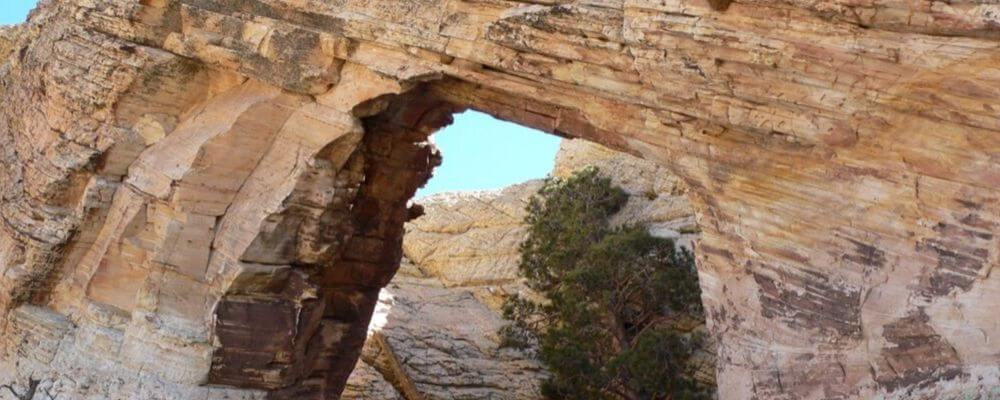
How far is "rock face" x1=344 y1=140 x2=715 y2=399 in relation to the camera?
79.5 ft

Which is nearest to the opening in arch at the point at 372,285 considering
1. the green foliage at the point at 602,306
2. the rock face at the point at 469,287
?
the rock face at the point at 469,287

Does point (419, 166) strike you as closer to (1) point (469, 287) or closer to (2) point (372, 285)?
(2) point (372, 285)

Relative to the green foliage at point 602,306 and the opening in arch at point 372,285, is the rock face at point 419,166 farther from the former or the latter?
the green foliage at point 602,306

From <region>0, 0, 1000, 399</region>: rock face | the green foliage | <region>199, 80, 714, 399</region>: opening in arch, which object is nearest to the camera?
<region>0, 0, 1000, 399</region>: rock face

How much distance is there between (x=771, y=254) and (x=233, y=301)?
23.8 feet

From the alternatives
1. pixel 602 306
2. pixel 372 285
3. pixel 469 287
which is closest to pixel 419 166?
pixel 372 285

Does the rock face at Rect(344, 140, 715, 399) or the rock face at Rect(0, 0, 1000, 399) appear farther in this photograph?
the rock face at Rect(344, 140, 715, 399)

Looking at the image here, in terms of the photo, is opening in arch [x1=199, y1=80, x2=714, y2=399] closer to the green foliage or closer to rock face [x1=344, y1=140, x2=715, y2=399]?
rock face [x1=344, y1=140, x2=715, y2=399]

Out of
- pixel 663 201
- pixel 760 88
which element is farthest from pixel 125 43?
pixel 663 201

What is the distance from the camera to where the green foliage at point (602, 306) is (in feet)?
73.5

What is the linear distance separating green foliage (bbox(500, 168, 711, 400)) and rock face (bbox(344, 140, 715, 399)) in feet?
2.20

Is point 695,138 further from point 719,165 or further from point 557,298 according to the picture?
point 557,298

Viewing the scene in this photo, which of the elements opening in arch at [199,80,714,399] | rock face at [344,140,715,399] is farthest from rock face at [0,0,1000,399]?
rock face at [344,140,715,399]

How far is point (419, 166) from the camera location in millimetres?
19406
